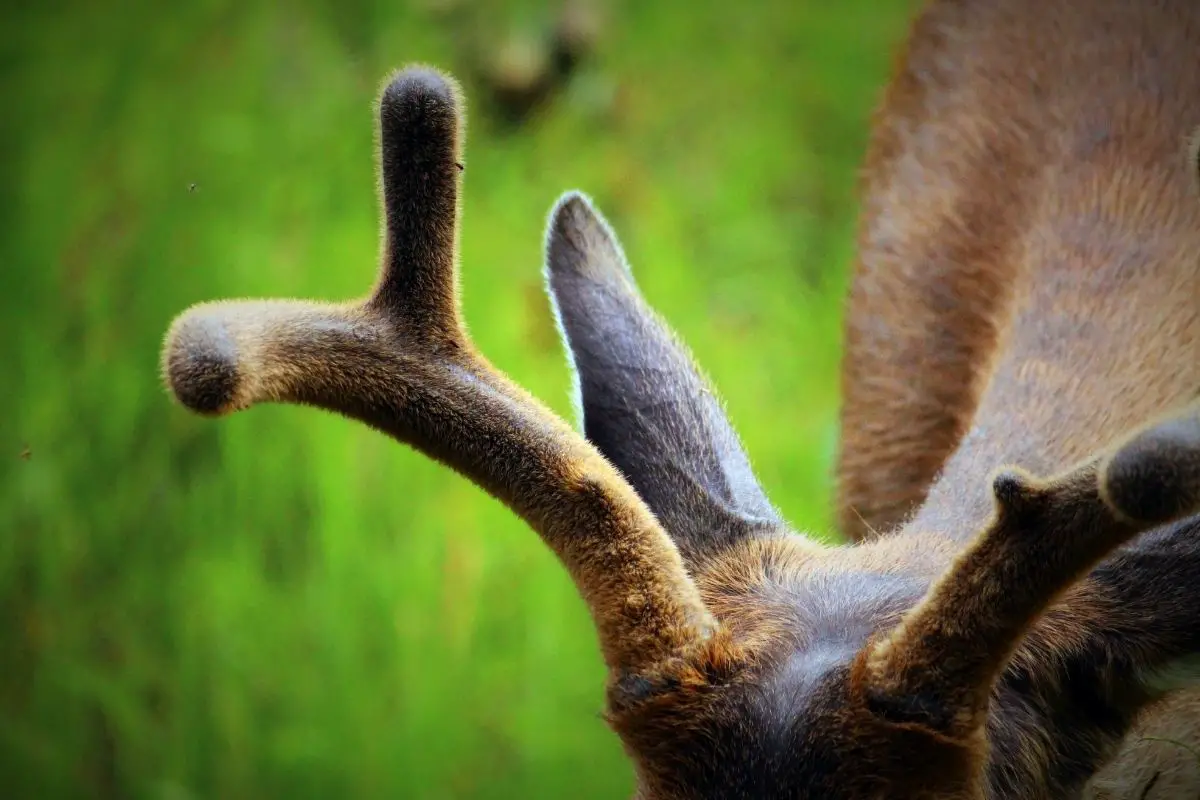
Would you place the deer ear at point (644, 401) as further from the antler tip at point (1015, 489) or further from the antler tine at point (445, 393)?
the antler tip at point (1015, 489)

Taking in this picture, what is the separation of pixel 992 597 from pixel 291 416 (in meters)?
3.40

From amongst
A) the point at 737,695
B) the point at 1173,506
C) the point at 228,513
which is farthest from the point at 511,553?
the point at 1173,506

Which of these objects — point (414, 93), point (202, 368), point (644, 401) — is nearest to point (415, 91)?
point (414, 93)

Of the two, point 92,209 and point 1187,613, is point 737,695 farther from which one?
point 92,209

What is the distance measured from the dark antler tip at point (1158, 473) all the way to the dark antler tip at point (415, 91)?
47.8 inches

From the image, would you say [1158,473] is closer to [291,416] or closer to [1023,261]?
[1023,261]

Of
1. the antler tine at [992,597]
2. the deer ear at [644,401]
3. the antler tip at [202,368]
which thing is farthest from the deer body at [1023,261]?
the antler tip at [202,368]

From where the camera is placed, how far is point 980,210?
3922 millimetres

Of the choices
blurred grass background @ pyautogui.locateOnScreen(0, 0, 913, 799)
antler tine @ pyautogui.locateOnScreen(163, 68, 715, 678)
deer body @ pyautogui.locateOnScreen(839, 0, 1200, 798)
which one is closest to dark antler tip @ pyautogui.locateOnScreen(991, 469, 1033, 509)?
antler tine @ pyautogui.locateOnScreen(163, 68, 715, 678)

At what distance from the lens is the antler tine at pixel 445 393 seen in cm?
250

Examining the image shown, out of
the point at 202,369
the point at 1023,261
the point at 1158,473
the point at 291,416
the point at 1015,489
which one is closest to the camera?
the point at 1158,473

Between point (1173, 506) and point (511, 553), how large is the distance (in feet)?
11.5

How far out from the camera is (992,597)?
7.31 ft

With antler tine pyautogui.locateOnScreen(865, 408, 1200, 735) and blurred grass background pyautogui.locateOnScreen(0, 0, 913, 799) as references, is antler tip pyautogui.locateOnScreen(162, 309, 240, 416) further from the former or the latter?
blurred grass background pyautogui.locateOnScreen(0, 0, 913, 799)
